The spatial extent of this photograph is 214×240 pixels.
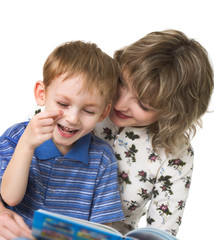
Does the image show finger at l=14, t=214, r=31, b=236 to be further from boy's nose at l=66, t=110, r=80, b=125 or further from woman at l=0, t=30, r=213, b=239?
boy's nose at l=66, t=110, r=80, b=125

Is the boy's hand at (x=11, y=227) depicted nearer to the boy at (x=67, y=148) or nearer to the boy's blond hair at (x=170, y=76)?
the boy at (x=67, y=148)

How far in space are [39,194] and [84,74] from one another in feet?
1.53

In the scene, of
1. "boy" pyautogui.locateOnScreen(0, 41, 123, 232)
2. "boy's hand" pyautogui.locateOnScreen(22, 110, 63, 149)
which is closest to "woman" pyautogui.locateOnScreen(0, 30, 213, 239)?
"boy" pyautogui.locateOnScreen(0, 41, 123, 232)

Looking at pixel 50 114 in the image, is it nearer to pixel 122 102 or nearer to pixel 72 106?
pixel 72 106

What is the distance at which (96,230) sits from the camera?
1.11 m

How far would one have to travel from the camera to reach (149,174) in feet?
5.92

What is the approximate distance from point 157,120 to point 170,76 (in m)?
0.27

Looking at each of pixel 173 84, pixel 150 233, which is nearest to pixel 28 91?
pixel 173 84

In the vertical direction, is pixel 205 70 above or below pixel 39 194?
above

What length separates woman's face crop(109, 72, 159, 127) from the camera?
1563 millimetres

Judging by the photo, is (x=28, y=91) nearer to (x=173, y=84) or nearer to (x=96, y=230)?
(x=173, y=84)

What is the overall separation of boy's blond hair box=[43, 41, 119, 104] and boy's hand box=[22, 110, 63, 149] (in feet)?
0.46

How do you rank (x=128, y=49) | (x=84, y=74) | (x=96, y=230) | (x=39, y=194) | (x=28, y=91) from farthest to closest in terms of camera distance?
(x=28, y=91), (x=128, y=49), (x=39, y=194), (x=84, y=74), (x=96, y=230)

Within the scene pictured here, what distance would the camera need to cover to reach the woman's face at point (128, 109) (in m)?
1.56
